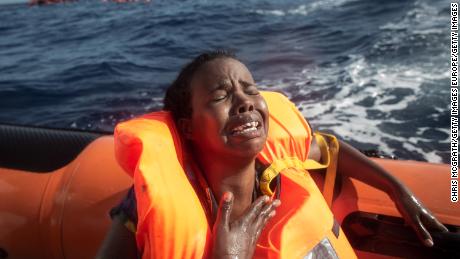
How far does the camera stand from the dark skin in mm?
1339

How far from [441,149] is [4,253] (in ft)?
10.4

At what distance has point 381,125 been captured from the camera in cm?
402

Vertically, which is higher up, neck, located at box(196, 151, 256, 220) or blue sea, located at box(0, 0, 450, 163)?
neck, located at box(196, 151, 256, 220)

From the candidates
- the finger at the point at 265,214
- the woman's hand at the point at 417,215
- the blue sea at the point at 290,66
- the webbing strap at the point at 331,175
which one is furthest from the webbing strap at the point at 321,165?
the blue sea at the point at 290,66

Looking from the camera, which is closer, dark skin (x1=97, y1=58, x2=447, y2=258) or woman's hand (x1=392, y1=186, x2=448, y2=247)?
dark skin (x1=97, y1=58, x2=447, y2=258)

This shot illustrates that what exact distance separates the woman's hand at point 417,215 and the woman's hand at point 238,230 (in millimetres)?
622

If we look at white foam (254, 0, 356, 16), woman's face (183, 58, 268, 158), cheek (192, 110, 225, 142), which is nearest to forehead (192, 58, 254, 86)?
woman's face (183, 58, 268, 158)

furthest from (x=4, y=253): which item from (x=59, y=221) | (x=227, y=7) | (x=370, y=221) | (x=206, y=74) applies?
(x=227, y=7)

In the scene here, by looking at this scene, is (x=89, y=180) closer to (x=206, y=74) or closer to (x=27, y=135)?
(x=27, y=135)

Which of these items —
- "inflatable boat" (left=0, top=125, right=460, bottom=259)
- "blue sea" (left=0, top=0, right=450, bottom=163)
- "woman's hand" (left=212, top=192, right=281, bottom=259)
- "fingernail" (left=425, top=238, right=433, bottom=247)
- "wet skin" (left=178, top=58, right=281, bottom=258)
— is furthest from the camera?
"blue sea" (left=0, top=0, right=450, bottom=163)

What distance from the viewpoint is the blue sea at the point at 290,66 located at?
420 cm

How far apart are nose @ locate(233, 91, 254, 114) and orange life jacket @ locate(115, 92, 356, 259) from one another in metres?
0.27

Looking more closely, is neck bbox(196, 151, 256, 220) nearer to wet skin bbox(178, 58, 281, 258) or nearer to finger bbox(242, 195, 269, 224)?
wet skin bbox(178, 58, 281, 258)

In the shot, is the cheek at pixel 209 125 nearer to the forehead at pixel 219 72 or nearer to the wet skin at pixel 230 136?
the wet skin at pixel 230 136
